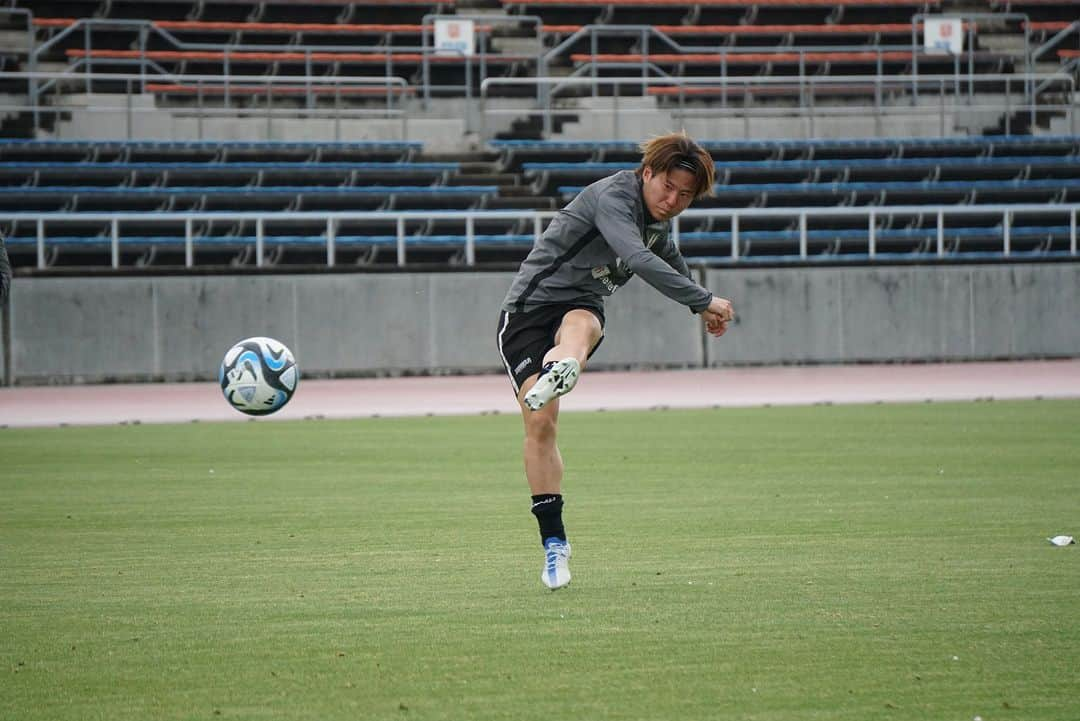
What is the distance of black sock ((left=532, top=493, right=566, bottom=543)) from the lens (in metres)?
6.87

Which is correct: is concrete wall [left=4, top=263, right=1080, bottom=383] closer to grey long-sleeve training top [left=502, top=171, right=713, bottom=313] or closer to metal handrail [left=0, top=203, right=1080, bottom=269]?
metal handrail [left=0, top=203, right=1080, bottom=269]

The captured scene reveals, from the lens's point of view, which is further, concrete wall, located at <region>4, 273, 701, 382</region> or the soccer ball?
concrete wall, located at <region>4, 273, 701, 382</region>

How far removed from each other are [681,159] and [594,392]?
49.2 ft

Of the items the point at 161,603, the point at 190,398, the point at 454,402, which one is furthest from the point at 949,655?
the point at 190,398

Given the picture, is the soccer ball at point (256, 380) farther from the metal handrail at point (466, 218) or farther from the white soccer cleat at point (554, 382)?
the metal handrail at point (466, 218)

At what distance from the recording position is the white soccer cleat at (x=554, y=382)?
6.58 m

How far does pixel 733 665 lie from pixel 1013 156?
29859 millimetres

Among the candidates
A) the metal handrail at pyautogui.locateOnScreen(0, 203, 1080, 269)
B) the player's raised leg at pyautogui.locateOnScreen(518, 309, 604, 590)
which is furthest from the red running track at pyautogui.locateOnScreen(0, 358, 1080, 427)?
the player's raised leg at pyautogui.locateOnScreen(518, 309, 604, 590)

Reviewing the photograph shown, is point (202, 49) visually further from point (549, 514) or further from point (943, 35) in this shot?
point (549, 514)

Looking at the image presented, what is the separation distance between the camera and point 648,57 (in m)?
35.5

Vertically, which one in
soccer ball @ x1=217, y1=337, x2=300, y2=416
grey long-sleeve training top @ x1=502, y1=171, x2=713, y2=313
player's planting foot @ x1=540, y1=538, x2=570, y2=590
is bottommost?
player's planting foot @ x1=540, y1=538, x2=570, y2=590

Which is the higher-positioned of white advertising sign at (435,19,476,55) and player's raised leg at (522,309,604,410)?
white advertising sign at (435,19,476,55)

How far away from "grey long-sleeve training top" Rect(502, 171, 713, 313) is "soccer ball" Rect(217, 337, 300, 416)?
535 centimetres

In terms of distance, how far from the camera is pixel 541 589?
674 centimetres
